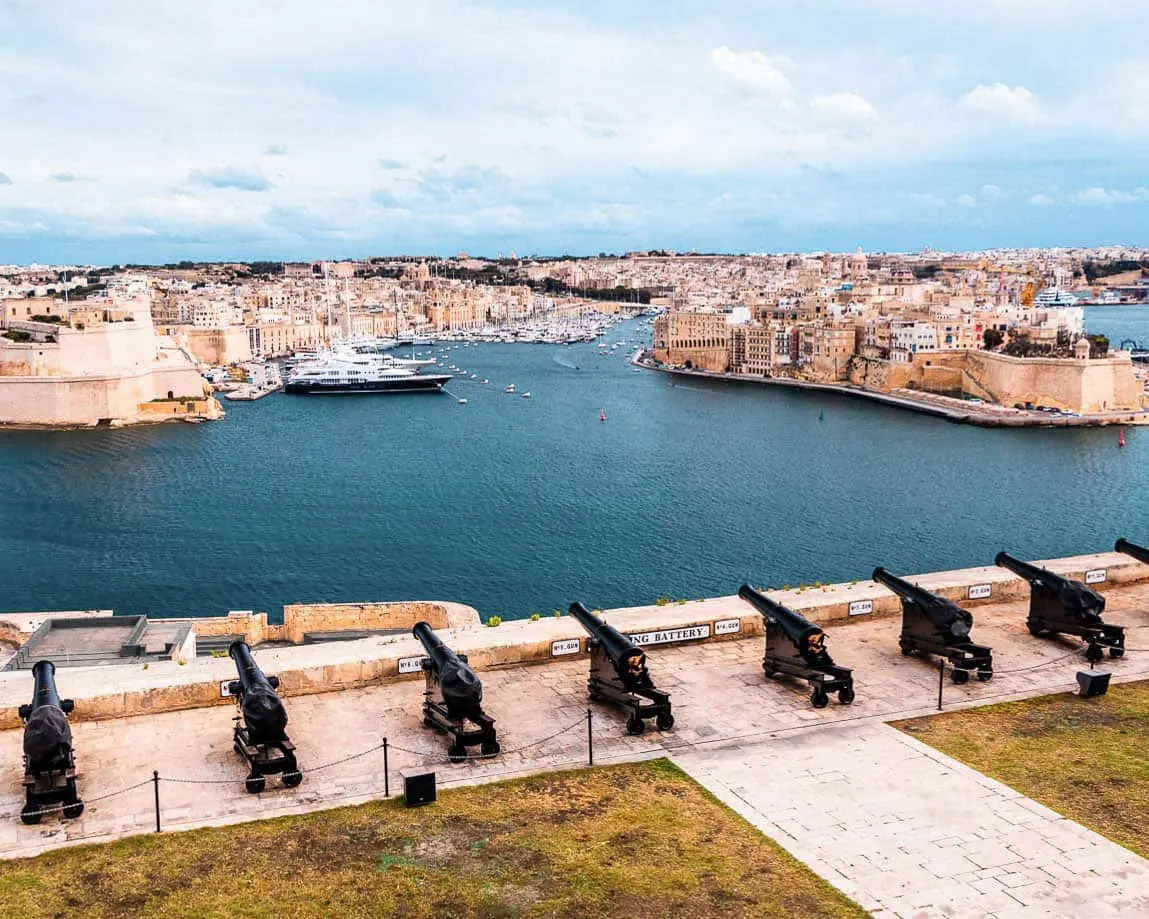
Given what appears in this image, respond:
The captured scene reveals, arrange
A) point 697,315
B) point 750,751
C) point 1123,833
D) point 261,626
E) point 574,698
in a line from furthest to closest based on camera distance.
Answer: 1. point 697,315
2. point 261,626
3. point 574,698
4. point 750,751
5. point 1123,833

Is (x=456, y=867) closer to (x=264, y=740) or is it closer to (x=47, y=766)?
(x=264, y=740)

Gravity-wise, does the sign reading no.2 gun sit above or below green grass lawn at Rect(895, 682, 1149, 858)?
above

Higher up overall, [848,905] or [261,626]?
[848,905]

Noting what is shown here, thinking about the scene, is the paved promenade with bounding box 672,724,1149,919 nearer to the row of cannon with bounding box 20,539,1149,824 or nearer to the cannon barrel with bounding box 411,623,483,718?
the row of cannon with bounding box 20,539,1149,824

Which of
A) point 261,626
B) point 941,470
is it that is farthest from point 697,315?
point 261,626

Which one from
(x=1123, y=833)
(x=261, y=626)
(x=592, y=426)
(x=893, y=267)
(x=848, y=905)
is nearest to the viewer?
(x=848, y=905)

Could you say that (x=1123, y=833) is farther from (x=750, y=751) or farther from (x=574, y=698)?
(x=574, y=698)

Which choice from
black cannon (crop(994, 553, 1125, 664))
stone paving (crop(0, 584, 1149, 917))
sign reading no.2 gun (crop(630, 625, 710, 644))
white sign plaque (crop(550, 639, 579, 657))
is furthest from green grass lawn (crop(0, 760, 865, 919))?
black cannon (crop(994, 553, 1125, 664))
